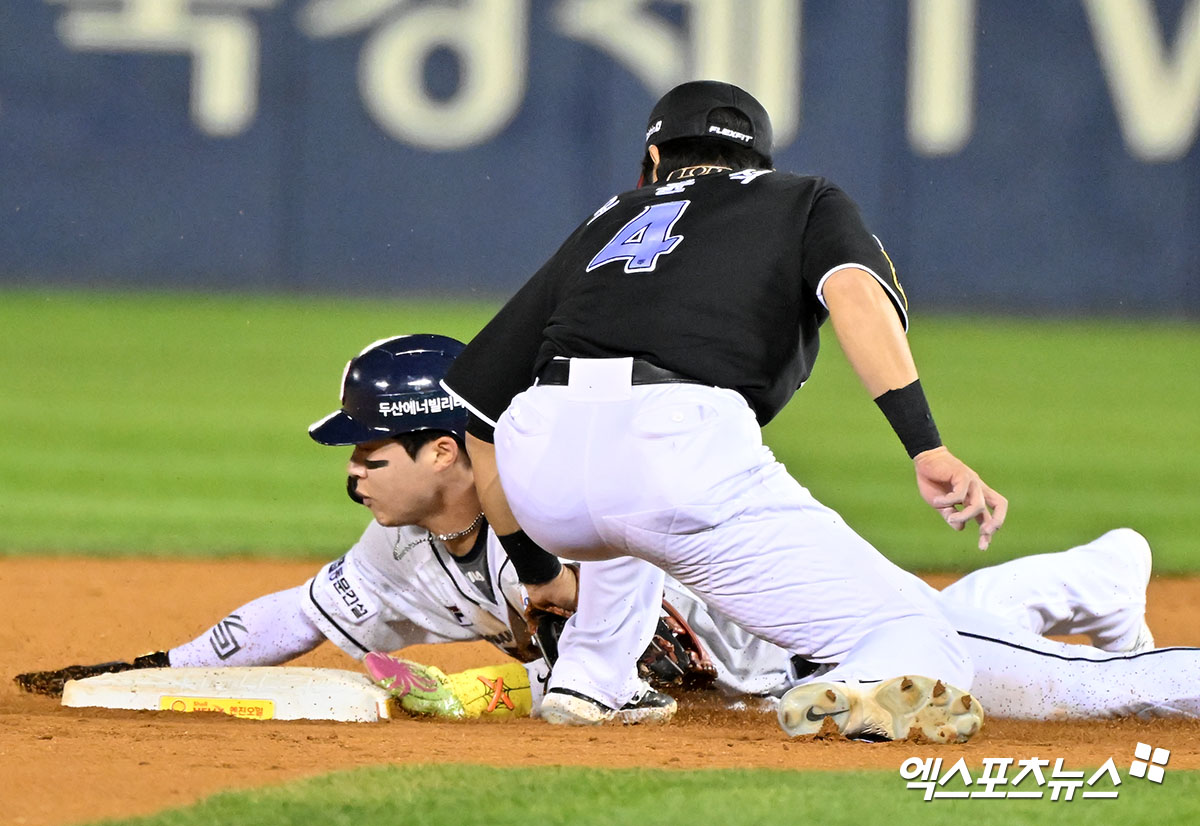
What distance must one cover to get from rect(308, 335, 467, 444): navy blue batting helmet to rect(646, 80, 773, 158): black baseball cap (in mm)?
710

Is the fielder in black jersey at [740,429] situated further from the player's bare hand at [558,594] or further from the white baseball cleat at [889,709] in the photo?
the player's bare hand at [558,594]

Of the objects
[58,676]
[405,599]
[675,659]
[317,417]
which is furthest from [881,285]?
[317,417]

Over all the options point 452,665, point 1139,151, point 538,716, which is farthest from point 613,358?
point 1139,151

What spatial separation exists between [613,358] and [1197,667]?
4.32 feet

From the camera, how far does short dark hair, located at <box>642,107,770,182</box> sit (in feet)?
8.85

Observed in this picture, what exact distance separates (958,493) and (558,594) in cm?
99

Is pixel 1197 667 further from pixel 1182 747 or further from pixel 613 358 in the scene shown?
pixel 613 358

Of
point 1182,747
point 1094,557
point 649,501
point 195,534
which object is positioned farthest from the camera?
point 195,534

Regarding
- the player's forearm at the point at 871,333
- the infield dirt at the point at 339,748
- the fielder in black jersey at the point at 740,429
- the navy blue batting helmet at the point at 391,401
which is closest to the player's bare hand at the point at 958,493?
the fielder in black jersey at the point at 740,429

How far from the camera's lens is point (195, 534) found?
6.42 meters

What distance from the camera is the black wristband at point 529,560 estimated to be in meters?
2.85

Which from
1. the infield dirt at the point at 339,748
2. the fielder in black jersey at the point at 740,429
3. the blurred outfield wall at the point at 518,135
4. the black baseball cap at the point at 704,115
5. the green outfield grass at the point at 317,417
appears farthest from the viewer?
the blurred outfield wall at the point at 518,135

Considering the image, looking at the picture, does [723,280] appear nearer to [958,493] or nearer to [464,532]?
[958,493]

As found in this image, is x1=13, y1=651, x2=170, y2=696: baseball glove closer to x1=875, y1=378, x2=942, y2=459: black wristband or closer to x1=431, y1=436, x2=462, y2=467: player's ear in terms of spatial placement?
x1=431, y1=436, x2=462, y2=467: player's ear
